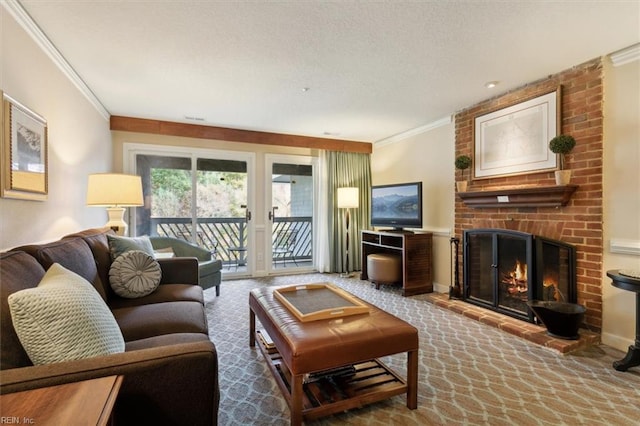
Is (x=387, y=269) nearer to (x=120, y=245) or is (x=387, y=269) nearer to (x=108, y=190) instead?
(x=120, y=245)

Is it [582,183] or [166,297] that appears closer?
[166,297]

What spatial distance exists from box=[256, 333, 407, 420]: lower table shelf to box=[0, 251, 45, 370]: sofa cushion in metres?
1.10

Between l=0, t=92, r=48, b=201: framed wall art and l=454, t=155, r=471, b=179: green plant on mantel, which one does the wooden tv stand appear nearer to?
l=454, t=155, r=471, b=179: green plant on mantel

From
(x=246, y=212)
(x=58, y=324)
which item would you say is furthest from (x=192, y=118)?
(x=58, y=324)

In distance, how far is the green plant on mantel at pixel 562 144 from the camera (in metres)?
2.45

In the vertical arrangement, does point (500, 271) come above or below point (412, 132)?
below

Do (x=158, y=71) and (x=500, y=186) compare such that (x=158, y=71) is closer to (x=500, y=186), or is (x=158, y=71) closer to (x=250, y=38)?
(x=250, y=38)

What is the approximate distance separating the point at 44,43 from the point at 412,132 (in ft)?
13.1

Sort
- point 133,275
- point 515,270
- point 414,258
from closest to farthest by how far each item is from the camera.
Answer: point 133,275, point 515,270, point 414,258

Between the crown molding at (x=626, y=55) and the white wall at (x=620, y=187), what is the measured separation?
3 centimetres

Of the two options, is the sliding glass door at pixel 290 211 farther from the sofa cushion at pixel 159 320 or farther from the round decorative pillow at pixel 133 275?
the sofa cushion at pixel 159 320

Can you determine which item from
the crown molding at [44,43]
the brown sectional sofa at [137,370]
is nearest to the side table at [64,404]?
the brown sectional sofa at [137,370]

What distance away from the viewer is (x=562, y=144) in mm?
2463

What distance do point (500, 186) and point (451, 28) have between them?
1.82 meters
